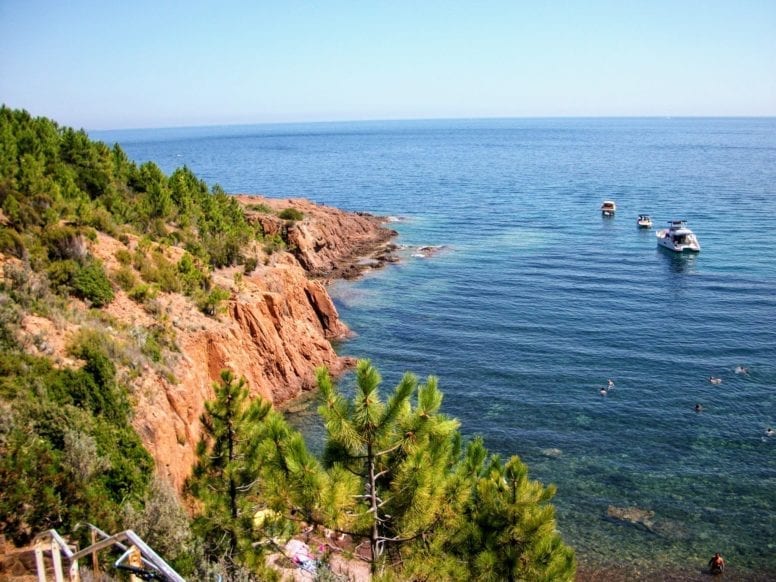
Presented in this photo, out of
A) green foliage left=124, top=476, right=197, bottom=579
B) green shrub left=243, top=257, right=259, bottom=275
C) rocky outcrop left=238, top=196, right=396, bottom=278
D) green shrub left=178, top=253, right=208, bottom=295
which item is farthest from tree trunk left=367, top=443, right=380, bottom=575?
rocky outcrop left=238, top=196, right=396, bottom=278

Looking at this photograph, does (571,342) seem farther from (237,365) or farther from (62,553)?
(62,553)

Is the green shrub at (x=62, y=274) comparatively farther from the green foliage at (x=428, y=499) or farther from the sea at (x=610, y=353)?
the green foliage at (x=428, y=499)

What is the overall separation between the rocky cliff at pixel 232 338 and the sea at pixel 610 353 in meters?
2.90

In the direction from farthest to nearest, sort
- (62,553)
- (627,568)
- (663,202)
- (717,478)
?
(663,202) → (717,478) → (627,568) → (62,553)

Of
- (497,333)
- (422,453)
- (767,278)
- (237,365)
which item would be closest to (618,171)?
(767,278)

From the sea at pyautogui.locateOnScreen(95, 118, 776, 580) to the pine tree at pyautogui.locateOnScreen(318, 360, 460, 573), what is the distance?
38.0 ft

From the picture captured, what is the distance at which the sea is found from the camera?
2403cm

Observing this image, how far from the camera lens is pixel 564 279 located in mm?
54188

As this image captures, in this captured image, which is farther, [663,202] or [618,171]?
[618,171]

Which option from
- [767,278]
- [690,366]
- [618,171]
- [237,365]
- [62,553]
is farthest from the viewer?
[618,171]

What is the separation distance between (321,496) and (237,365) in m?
17.1

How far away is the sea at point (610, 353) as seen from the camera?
24.0 metres

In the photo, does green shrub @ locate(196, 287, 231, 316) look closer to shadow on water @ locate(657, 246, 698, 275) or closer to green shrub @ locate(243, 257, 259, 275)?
green shrub @ locate(243, 257, 259, 275)

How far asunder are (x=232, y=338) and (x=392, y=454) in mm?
16763
